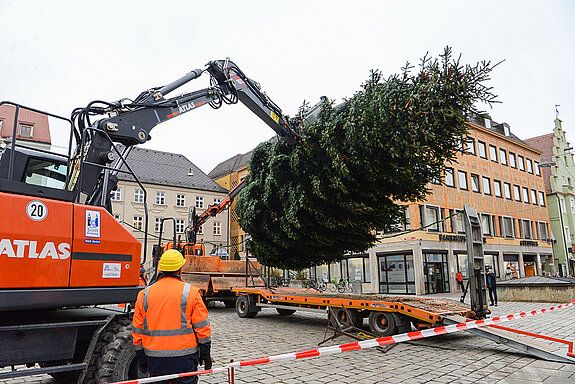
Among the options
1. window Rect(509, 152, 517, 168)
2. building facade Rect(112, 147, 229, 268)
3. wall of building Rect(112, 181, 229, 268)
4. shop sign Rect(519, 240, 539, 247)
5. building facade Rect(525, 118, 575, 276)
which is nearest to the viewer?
shop sign Rect(519, 240, 539, 247)

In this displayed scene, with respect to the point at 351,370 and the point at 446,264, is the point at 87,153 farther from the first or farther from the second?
the point at 446,264

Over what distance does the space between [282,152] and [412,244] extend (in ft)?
51.3

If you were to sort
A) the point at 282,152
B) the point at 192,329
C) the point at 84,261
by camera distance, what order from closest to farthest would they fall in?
the point at 192,329
the point at 84,261
the point at 282,152

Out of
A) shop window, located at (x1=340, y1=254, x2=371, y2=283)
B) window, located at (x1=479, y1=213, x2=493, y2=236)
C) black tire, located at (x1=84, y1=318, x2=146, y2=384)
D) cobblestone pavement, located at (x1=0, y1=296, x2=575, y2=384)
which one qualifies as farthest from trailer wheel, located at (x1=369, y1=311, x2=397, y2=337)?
window, located at (x1=479, y1=213, x2=493, y2=236)

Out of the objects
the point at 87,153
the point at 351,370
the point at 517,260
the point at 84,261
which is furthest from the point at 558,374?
the point at 517,260

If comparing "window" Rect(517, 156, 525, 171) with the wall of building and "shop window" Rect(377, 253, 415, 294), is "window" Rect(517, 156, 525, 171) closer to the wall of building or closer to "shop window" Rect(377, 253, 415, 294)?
"shop window" Rect(377, 253, 415, 294)

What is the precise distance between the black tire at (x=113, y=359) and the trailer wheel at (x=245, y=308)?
8.89 metres

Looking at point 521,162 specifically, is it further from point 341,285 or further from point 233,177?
point 233,177

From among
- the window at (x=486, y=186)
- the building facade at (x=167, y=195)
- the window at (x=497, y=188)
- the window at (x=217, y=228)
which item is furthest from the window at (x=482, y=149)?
the window at (x=217, y=228)

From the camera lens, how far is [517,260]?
109 feet

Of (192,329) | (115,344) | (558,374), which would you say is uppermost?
(192,329)

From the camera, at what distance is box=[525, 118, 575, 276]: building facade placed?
40.6 metres

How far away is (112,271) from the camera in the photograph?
16.8 ft

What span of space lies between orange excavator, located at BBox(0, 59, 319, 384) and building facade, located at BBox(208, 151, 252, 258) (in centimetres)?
3592
